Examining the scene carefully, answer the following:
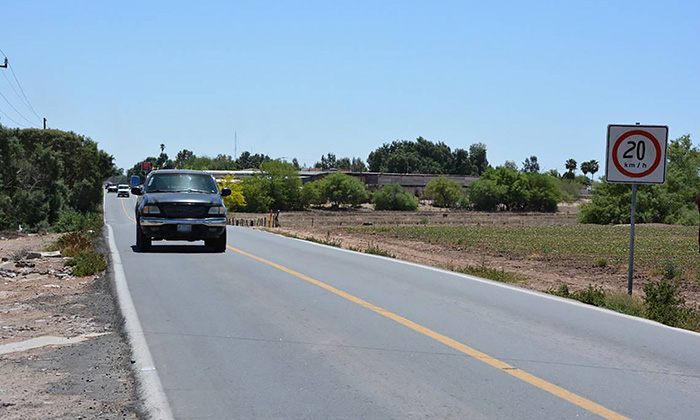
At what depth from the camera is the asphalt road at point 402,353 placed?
607 cm

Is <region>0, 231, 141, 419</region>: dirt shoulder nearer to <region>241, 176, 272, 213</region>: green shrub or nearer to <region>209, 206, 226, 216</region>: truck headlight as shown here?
<region>209, 206, 226, 216</region>: truck headlight

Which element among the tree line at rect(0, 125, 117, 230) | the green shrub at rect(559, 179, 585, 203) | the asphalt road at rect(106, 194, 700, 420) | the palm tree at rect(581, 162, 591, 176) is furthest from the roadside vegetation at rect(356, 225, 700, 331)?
the palm tree at rect(581, 162, 591, 176)

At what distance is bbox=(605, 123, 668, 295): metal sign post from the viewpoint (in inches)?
479

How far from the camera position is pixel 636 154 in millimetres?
12289

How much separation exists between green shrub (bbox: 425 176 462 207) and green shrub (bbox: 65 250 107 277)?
122m

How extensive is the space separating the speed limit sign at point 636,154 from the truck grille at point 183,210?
10.3 m

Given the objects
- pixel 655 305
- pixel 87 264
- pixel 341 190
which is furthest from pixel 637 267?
pixel 341 190

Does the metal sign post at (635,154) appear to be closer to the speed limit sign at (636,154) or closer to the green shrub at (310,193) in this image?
the speed limit sign at (636,154)

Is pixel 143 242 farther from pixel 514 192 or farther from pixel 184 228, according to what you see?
pixel 514 192

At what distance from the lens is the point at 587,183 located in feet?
607

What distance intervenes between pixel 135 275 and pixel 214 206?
4.47 metres

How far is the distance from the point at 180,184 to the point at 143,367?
12538 mm

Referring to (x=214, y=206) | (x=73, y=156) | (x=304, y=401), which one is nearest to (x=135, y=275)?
(x=214, y=206)

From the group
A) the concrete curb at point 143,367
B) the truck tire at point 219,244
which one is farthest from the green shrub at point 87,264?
the concrete curb at point 143,367
